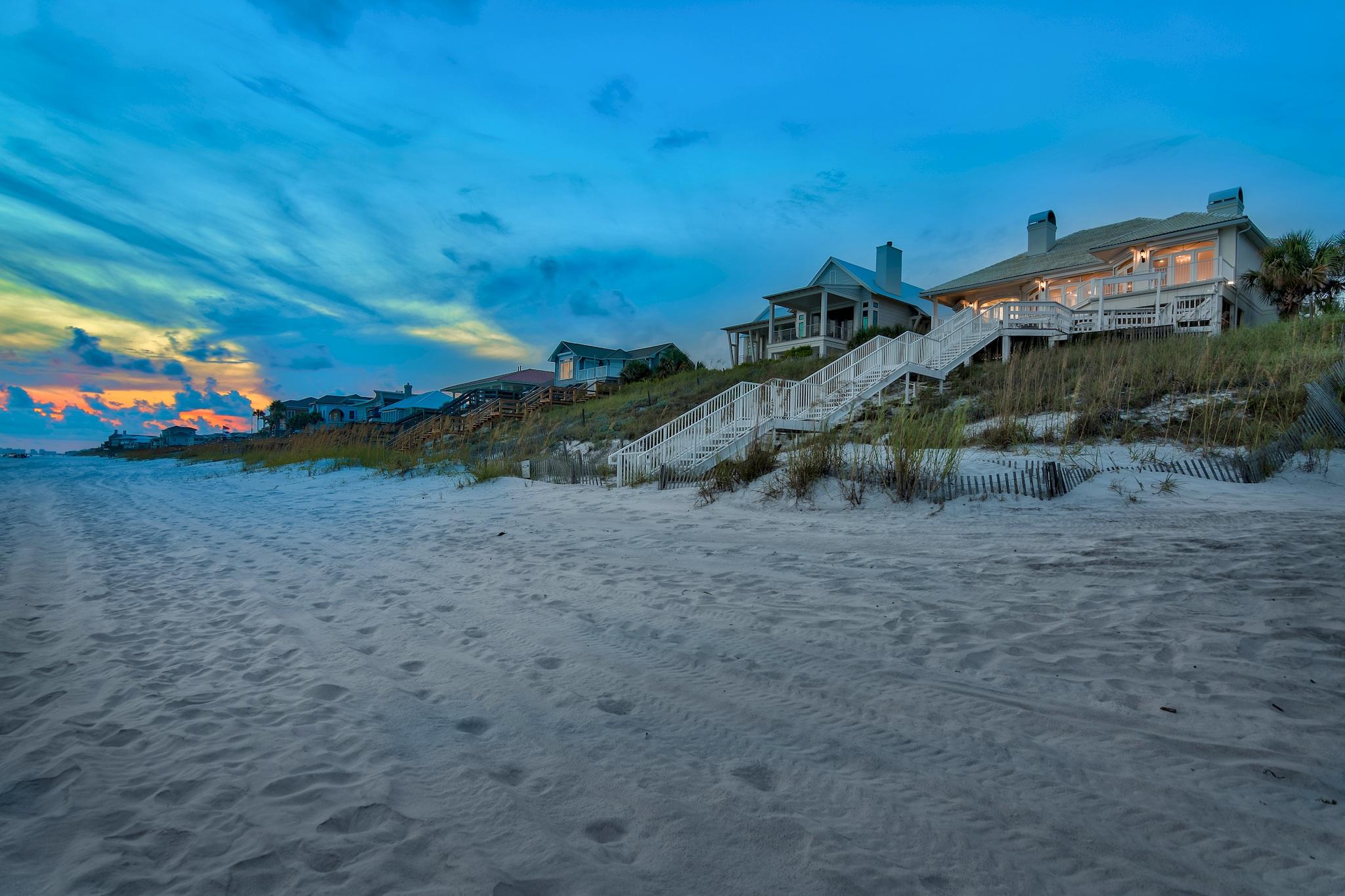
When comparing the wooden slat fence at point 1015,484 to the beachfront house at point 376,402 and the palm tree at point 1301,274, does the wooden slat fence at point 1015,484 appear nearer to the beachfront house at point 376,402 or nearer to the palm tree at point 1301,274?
the palm tree at point 1301,274

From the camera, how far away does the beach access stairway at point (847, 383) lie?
12164 mm

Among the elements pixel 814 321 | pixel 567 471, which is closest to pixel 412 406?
pixel 814 321

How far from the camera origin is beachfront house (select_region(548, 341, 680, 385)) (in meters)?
50.1

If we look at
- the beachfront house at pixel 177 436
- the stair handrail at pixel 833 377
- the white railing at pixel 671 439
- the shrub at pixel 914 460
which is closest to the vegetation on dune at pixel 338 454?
the white railing at pixel 671 439

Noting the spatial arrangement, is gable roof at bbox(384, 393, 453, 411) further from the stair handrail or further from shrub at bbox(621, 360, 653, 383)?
the stair handrail

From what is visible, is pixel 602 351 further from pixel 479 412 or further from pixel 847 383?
pixel 847 383

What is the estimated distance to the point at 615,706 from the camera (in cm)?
294

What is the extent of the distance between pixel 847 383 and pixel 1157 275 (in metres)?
13.5

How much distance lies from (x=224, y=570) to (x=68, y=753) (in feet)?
13.4

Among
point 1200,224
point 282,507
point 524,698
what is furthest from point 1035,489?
point 1200,224

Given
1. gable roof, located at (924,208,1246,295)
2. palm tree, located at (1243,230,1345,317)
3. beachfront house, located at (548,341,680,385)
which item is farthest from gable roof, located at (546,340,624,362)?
palm tree, located at (1243,230,1345,317)

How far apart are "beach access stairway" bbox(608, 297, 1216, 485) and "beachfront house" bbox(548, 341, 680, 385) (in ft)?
105

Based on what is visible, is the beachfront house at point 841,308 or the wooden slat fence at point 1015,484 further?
the beachfront house at point 841,308

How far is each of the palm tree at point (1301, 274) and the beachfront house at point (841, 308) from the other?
44.8 feet
